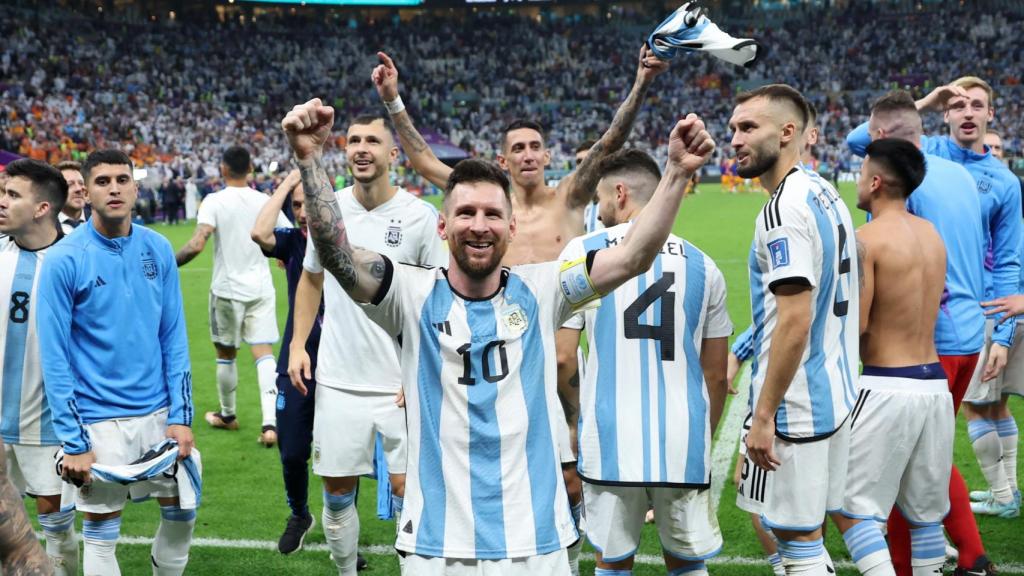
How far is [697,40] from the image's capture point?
10.2 ft

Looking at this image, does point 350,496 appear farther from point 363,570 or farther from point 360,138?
point 360,138

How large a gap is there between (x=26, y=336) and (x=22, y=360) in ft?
0.41

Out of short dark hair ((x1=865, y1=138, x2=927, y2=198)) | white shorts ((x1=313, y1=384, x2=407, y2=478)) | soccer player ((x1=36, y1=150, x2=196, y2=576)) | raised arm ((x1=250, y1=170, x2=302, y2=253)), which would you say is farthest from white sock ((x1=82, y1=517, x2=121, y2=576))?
short dark hair ((x1=865, y1=138, x2=927, y2=198))

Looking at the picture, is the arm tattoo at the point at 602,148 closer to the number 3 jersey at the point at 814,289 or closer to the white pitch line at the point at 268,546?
the number 3 jersey at the point at 814,289

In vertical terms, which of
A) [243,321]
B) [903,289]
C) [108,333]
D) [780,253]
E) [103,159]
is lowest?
[243,321]

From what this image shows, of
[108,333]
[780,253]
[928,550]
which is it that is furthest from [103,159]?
[928,550]

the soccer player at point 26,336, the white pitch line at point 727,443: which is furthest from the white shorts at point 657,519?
the soccer player at point 26,336

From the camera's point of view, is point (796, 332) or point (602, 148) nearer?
point (796, 332)

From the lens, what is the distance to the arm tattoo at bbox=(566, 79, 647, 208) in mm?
5230

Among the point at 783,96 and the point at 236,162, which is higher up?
the point at 236,162

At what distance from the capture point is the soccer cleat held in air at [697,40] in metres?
2.92

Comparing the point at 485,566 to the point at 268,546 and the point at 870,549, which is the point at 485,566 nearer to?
the point at 870,549

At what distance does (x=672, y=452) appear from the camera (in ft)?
13.9

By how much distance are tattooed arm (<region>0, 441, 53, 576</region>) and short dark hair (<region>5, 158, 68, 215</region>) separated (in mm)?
2754
